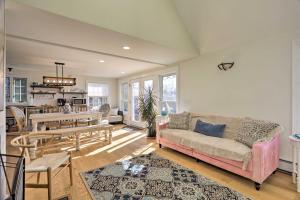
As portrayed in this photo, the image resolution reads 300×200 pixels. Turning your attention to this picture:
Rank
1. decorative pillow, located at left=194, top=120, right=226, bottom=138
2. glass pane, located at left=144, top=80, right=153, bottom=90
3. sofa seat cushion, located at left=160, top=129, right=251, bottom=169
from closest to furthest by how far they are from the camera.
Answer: sofa seat cushion, located at left=160, top=129, right=251, bottom=169 < decorative pillow, located at left=194, top=120, right=226, bottom=138 < glass pane, located at left=144, top=80, right=153, bottom=90

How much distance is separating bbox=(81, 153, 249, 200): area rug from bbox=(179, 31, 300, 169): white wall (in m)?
1.53

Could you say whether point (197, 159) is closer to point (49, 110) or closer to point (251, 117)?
point (251, 117)

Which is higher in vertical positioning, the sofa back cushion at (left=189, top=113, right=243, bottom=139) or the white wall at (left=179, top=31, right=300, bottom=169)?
the white wall at (left=179, top=31, right=300, bottom=169)

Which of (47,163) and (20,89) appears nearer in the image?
(47,163)

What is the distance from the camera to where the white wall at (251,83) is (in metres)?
2.53

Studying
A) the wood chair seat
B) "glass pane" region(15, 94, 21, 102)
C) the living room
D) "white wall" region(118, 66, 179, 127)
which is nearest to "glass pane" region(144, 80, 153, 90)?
"white wall" region(118, 66, 179, 127)

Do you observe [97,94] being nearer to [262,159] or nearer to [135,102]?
[135,102]

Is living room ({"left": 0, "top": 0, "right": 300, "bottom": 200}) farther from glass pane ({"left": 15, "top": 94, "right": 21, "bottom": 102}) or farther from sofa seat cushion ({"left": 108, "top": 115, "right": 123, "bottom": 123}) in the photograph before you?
glass pane ({"left": 15, "top": 94, "right": 21, "bottom": 102})

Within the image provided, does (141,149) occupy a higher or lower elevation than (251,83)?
lower

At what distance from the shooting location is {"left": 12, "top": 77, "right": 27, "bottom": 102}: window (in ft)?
18.9

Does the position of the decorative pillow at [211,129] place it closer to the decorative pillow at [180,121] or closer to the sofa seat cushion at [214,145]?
the sofa seat cushion at [214,145]

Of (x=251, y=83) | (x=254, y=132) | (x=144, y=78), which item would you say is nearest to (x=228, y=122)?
(x=254, y=132)

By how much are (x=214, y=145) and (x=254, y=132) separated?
621 mm

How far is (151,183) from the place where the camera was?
2.20 meters
